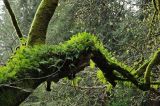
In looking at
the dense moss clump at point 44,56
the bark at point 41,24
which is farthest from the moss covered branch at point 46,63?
the bark at point 41,24

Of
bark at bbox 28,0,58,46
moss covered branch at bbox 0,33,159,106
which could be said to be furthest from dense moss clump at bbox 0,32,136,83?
bark at bbox 28,0,58,46

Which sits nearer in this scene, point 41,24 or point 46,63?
point 46,63

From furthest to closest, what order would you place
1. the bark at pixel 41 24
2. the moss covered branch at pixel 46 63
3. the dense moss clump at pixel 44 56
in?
the bark at pixel 41 24 < the dense moss clump at pixel 44 56 < the moss covered branch at pixel 46 63

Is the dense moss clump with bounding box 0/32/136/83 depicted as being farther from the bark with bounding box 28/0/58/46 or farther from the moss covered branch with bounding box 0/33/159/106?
the bark with bounding box 28/0/58/46

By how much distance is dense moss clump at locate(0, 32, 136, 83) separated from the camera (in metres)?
2.96

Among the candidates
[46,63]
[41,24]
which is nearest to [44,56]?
[46,63]

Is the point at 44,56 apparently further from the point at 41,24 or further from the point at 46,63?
the point at 41,24

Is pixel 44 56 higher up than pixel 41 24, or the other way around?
pixel 41 24

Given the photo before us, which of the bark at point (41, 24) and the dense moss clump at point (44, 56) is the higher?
the bark at point (41, 24)

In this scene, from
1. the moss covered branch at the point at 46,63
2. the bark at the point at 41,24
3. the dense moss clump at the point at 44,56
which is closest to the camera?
the moss covered branch at the point at 46,63

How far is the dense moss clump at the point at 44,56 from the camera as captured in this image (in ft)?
9.72

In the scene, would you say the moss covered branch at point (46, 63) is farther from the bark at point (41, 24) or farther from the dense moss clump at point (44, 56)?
the bark at point (41, 24)

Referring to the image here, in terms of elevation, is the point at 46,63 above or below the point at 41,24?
below

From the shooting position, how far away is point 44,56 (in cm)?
322
